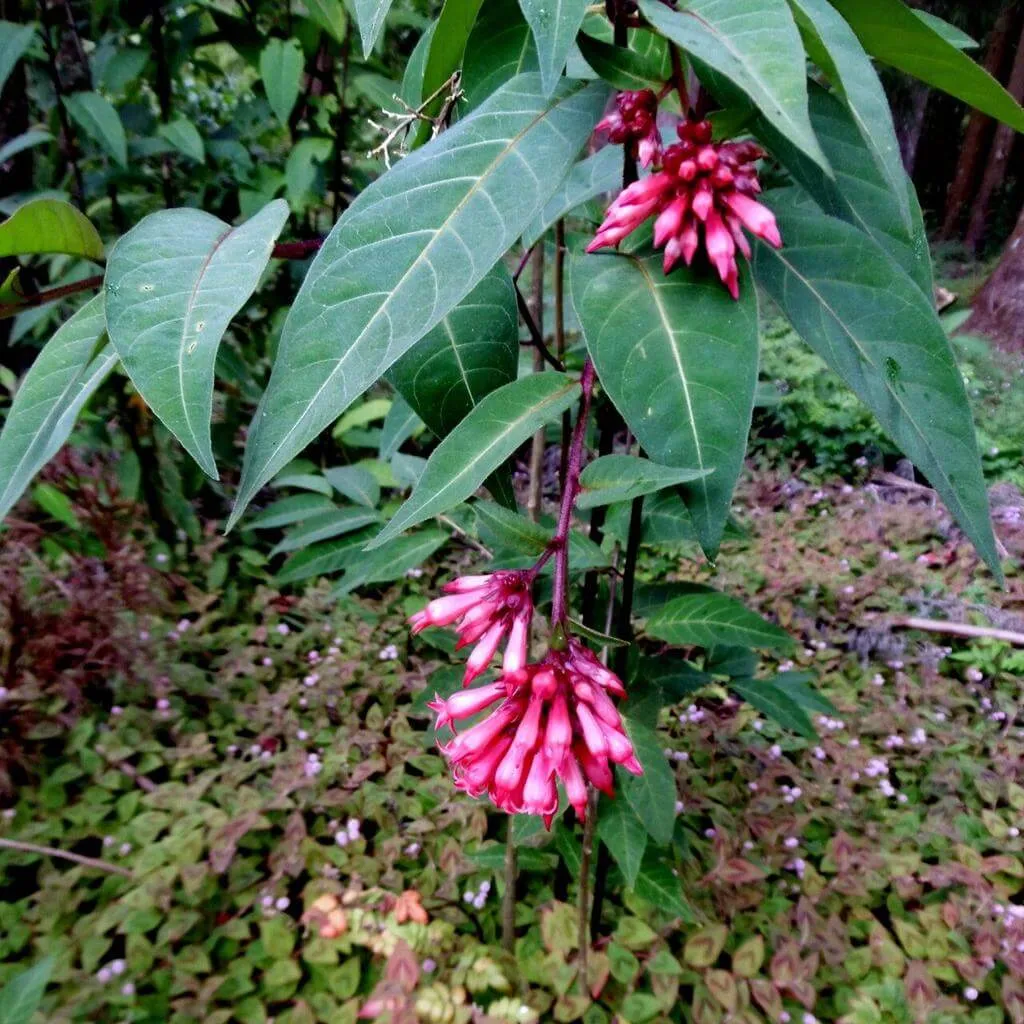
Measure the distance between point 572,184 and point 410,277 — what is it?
0.84 ft

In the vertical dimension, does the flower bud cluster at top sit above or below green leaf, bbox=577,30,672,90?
below

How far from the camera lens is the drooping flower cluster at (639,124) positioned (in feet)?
1.36

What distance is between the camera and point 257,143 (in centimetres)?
180

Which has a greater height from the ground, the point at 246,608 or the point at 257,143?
the point at 257,143

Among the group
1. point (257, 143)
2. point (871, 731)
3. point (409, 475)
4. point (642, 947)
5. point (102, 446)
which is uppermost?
point (257, 143)

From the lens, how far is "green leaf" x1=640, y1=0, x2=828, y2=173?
0.97ft

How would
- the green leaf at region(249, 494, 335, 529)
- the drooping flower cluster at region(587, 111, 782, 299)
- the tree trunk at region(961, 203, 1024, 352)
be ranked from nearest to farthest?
the drooping flower cluster at region(587, 111, 782, 299)
the green leaf at region(249, 494, 335, 529)
the tree trunk at region(961, 203, 1024, 352)

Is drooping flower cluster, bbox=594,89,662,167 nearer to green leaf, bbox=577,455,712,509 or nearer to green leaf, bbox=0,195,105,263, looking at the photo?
green leaf, bbox=577,455,712,509

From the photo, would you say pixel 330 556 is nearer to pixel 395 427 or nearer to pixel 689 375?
pixel 395 427

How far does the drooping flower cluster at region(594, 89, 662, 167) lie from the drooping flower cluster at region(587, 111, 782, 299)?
1 cm

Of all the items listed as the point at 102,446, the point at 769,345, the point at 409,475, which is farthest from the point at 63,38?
the point at 769,345

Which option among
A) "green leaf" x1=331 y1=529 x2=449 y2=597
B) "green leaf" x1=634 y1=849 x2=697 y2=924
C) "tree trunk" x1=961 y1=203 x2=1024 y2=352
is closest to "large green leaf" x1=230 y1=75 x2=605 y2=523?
"green leaf" x1=331 y1=529 x2=449 y2=597

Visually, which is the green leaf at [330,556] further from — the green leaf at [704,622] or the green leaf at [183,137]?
the green leaf at [183,137]

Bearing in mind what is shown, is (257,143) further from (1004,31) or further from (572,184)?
(1004,31)
